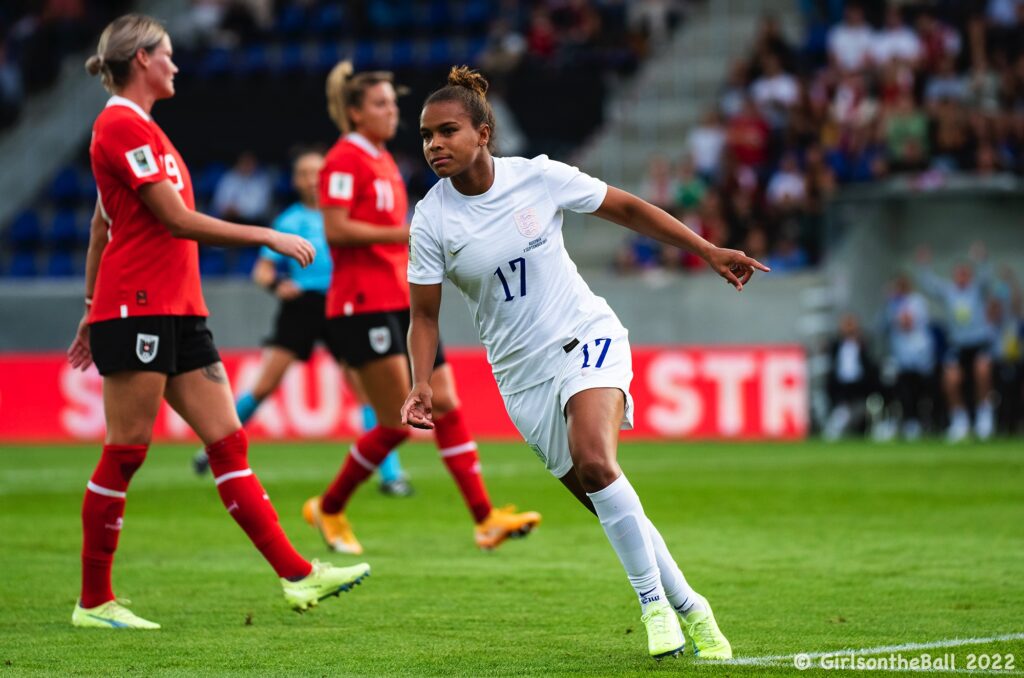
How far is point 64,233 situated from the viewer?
2605 centimetres

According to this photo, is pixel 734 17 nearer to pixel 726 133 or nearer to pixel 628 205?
pixel 726 133

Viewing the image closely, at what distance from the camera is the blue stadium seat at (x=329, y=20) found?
27844mm

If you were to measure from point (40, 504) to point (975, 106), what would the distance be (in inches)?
552

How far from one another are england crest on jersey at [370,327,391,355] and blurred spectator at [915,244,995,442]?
12279mm

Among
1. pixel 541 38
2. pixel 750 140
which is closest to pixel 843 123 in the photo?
pixel 750 140

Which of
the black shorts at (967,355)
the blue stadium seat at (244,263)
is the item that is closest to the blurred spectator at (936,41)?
the black shorts at (967,355)

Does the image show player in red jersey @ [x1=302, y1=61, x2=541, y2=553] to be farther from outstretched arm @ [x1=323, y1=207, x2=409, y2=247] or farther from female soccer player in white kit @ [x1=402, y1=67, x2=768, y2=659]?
female soccer player in white kit @ [x1=402, y1=67, x2=768, y2=659]

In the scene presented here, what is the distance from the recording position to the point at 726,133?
75.8ft

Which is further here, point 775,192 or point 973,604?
point 775,192

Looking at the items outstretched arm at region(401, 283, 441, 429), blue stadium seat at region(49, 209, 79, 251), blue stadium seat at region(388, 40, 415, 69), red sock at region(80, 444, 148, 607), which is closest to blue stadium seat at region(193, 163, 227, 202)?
blue stadium seat at region(49, 209, 79, 251)

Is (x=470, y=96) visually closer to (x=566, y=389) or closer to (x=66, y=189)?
→ (x=566, y=389)

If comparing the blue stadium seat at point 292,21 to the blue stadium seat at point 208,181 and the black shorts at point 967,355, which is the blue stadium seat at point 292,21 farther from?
the black shorts at point 967,355

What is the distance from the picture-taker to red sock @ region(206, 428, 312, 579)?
22.5ft

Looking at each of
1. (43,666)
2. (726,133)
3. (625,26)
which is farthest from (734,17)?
(43,666)
